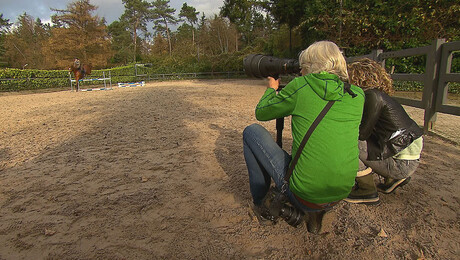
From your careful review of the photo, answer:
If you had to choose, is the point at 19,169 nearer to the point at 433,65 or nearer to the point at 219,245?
the point at 219,245

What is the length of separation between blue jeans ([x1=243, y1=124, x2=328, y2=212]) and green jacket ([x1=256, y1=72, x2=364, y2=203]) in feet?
0.50

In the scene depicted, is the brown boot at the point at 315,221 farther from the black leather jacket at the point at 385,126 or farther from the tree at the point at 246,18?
the tree at the point at 246,18

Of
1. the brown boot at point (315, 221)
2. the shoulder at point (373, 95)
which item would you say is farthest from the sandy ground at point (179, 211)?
the shoulder at point (373, 95)

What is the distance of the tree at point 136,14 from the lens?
1638 inches

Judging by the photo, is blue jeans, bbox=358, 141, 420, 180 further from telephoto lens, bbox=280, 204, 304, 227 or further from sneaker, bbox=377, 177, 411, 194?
telephoto lens, bbox=280, 204, 304, 227

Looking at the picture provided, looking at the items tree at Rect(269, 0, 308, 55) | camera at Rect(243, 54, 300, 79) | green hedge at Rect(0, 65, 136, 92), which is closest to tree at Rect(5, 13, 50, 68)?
green hedge at Rect(0, 65, 136, 92)

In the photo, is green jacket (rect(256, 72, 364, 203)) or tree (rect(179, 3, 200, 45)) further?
tree (rect(179, 3, 200, 45))

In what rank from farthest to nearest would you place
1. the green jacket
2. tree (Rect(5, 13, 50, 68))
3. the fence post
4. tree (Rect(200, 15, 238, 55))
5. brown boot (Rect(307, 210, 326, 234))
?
1. tree (Rect(200, 15, 238, 55))
2. tree (Rect(5, 13, 50, 68))
3. the fence post
4. brown boot (Rect(307, 210, 326, 234))
5. the green jacket

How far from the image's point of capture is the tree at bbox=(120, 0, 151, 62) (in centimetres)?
4159

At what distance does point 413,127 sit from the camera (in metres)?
1.91

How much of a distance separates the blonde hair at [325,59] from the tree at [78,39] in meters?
30.9

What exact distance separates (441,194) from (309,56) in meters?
1.78

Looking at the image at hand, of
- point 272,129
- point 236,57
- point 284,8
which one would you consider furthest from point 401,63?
point 236,57

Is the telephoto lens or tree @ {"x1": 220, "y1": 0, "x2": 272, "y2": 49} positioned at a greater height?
tree @ {"x1": 220, "y1": 0, "x2": 272, "y2": 49}
